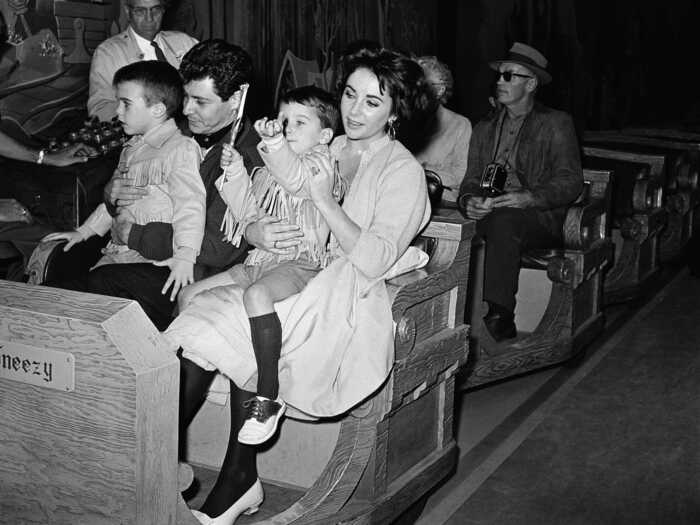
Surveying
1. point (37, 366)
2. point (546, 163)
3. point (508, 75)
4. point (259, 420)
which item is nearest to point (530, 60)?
point (508, 75)

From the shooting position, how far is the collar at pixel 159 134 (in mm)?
3480

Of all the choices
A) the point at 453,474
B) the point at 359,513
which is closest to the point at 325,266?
the point at 359,513

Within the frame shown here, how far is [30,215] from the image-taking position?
4266mm

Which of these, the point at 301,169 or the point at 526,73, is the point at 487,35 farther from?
the point at 301,169

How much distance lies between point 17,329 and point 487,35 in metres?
8.08

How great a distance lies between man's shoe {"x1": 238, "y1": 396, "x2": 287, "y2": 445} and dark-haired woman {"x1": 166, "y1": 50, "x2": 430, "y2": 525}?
0.07 meters

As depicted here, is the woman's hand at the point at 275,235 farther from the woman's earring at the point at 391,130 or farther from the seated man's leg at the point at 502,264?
the seated man's leg at the point at 502,264

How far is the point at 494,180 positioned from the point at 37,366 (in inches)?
141

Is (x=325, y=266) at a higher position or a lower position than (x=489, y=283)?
higher

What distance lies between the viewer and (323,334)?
2.87 meters

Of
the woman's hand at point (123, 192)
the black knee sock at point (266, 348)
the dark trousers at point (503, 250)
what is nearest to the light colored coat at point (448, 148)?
the dark trousers at point (503, 250)

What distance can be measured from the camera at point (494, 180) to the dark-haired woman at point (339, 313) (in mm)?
2408

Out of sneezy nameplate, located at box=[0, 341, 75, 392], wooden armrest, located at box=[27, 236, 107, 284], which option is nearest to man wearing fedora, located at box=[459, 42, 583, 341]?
wooden armrest, located at box=[27, 236, 107, 284]

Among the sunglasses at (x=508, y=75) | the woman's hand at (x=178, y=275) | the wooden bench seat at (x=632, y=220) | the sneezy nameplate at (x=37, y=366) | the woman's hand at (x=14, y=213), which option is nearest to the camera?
the sneezy nameplate at (x=37, y=366)
